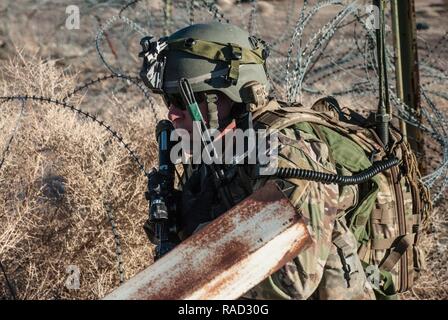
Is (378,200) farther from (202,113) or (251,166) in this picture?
(202,113)

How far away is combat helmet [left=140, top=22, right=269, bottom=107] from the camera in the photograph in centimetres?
307

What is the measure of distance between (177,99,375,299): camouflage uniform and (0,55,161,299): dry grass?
6.56ft

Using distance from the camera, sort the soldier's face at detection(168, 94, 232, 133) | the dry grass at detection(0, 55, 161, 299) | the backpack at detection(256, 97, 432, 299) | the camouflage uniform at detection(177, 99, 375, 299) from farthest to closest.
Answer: the dry grass at detection(0, 55, 161, 299) → the soldier's face at detection(168, 94, 232, 133) → the backpack at detection(256, 97, 432, 299) → the camouflage uniform at detection(177, 99, 375, 299)

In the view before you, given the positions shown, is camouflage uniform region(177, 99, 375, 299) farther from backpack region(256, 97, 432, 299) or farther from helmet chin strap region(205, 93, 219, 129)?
helmet chin strap region(205, 93, 219, 129)

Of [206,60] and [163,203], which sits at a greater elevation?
[206,60]

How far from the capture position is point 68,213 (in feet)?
17.0

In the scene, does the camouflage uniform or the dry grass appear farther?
the dry grass

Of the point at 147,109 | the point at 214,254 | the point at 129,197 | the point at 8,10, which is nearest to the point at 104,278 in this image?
the point at 129,197

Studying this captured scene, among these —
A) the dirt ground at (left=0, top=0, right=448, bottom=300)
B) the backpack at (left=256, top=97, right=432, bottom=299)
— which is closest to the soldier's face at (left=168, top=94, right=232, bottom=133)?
the backpack at (left=256, top=97, right=432, bottom=299)

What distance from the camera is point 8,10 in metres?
13.7

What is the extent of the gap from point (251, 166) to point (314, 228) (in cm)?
32

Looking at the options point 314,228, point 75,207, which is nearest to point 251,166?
point 314,228

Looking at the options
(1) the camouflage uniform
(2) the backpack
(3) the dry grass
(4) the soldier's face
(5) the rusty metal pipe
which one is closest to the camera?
(5) the rusty metal pipe

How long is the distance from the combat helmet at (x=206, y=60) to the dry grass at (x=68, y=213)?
1.75 metres
